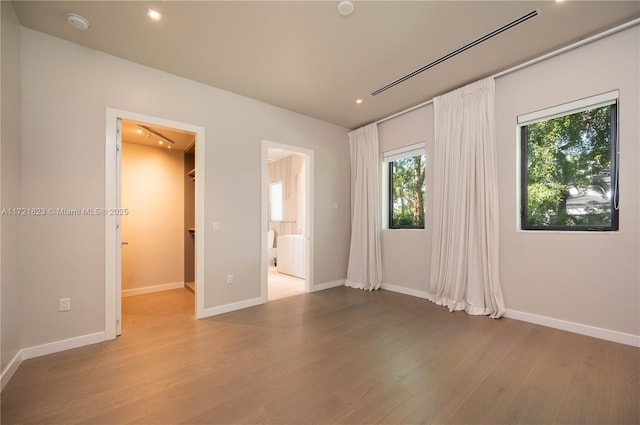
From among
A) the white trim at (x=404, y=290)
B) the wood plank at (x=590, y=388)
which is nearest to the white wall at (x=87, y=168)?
the white trim at (x=404, y=290)

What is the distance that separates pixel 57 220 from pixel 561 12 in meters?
4.89

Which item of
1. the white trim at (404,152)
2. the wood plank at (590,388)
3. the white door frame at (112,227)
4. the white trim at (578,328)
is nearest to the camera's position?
the wood plank at (590,388)

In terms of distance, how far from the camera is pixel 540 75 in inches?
116

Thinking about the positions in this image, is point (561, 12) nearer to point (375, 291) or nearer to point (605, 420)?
point (605, 420)

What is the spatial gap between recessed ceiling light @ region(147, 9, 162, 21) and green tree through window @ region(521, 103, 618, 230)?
13.0 feet

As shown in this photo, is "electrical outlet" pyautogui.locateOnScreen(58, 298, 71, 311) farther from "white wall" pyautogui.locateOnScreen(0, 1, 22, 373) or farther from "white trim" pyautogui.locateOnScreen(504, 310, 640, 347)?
"white trim" pyautogui.locateOnScreen(504, 310, 640, 347)

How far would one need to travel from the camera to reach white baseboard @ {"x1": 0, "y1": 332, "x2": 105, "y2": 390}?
204cm

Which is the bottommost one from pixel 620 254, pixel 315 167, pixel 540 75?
pixel 620 254

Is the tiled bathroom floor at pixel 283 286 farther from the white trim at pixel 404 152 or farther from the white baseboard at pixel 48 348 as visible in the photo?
the white trim at pixel 404 152

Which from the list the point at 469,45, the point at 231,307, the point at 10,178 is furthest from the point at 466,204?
the point at 10,178

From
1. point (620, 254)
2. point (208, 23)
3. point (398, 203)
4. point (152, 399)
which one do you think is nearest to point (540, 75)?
point (620, 254)

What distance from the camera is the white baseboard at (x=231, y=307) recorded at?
3329 millimetres

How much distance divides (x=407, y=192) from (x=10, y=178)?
461 cm

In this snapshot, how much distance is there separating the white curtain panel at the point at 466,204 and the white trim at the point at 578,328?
0.18 meters
